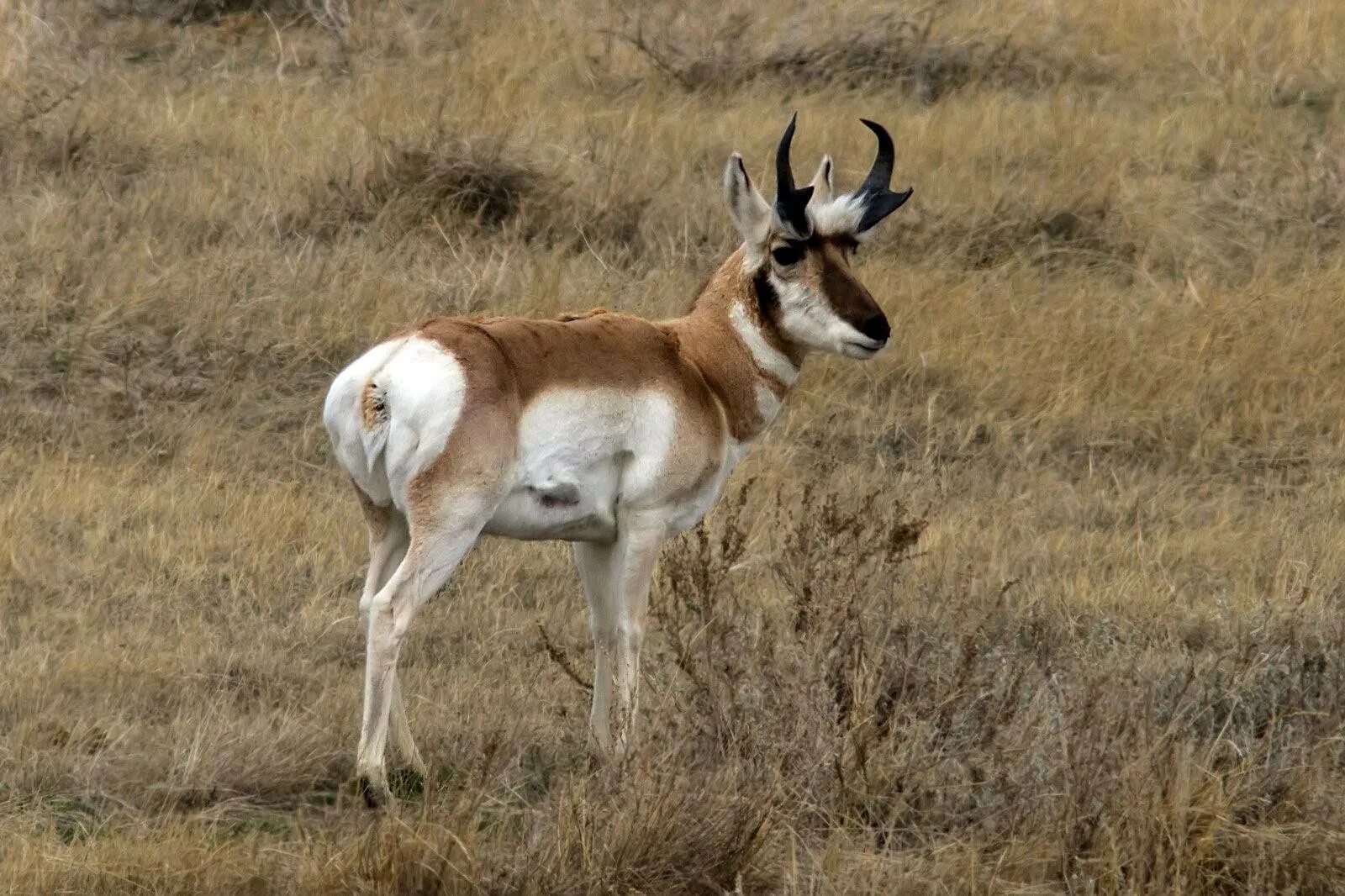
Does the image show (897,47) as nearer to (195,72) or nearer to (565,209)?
(565,209)

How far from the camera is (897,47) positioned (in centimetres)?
1312

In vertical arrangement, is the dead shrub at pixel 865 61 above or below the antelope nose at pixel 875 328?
below

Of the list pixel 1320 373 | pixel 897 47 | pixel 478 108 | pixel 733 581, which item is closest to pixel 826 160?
pixel 733 581

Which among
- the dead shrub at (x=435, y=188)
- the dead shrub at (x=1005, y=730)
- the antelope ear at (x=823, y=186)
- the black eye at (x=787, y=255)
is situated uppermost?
the antelope ear at (x=823, y=186)

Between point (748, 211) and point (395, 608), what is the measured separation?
5.72ft

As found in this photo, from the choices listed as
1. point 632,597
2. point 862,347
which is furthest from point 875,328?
point 632,597

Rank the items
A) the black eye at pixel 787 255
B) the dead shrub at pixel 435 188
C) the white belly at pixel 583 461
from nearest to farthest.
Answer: the white belly at pixel 583 461 < the black eye at pixel 787 255 < the dead shrub at pixel 435 188

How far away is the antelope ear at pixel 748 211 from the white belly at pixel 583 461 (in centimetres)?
73

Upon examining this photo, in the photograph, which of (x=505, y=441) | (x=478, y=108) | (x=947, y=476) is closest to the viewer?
(x=505, y=441)

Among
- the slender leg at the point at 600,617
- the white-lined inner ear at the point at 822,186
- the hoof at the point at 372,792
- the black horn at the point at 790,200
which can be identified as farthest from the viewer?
the white-lined inner ear at the point at 822,186

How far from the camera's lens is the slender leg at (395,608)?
18.9 feet

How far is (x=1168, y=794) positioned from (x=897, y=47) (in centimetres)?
847

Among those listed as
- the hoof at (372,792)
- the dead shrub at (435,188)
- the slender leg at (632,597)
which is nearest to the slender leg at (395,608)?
the hoof at (372,792)

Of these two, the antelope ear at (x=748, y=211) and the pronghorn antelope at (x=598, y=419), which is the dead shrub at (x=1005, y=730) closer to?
the pronghorn antelope at (x=598, y=419)
